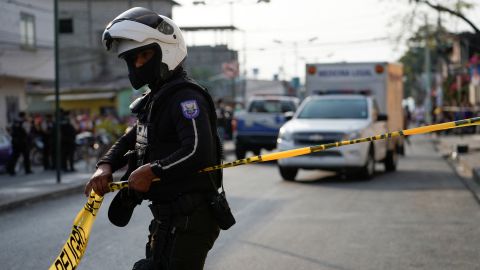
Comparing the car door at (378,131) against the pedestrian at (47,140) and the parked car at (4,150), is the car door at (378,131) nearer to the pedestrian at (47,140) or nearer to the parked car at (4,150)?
the pedestrian at (47,140)

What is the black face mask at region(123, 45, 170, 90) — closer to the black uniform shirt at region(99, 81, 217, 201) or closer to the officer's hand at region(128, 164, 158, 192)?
the black uniform shirt at region(99, 81, 217, 201)

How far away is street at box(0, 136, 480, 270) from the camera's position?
7977mm

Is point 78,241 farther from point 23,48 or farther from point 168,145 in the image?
point 23,48

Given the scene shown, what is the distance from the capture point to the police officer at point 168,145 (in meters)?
3.80

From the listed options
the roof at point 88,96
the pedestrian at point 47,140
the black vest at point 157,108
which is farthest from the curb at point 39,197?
the roof at point 88,96

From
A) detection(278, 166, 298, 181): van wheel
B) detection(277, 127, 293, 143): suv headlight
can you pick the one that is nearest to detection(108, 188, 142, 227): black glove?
detection(277, 127, 293, 143): suv headlight

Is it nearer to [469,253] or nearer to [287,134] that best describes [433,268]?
[469,253]

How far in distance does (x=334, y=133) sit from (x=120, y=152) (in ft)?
41.3

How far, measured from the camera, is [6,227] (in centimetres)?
1080

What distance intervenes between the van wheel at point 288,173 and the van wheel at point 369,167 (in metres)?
1.34

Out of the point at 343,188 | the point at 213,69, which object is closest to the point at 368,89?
the point at 343,188

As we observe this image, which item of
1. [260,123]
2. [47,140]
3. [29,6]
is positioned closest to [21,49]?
[29,6]

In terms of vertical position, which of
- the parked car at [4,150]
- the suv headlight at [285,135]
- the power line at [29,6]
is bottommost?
the parked car at [4,150]

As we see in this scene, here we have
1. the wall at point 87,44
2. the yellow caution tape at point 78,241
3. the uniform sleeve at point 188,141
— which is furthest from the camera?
the wall at point 87,44
